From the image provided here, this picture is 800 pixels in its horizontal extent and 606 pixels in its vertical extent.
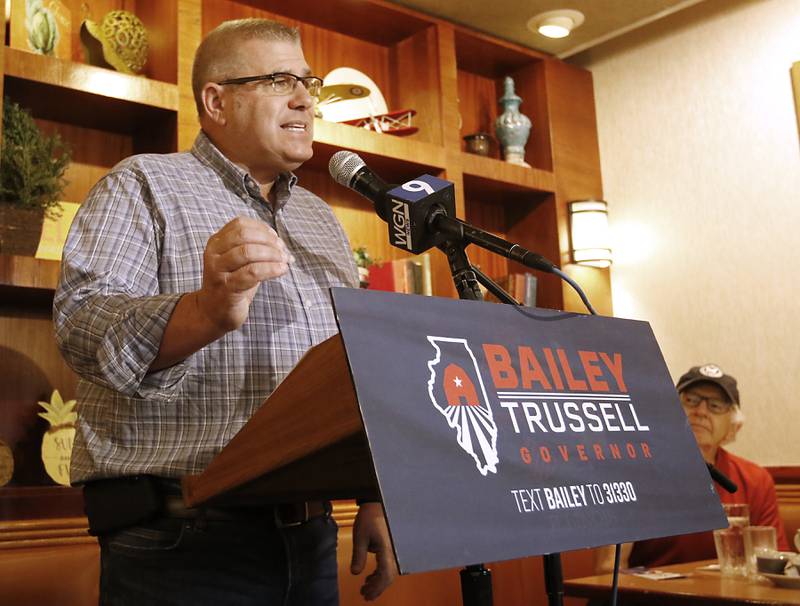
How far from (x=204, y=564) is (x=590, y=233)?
3060mm

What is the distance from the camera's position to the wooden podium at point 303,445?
0.69 m

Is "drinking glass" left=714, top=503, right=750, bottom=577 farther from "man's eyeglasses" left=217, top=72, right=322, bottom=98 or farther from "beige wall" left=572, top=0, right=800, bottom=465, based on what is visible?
"beige wall" left=572, top=0, right=800, bottom=465

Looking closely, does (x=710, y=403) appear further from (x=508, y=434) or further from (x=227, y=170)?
(x=508, y=434)

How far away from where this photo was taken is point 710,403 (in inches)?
112

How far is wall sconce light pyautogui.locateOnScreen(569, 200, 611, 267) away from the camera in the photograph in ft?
12.7

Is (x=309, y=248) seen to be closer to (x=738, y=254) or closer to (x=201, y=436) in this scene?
(x=201, y=436)

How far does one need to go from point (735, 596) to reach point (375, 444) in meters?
1.37

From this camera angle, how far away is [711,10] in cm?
379

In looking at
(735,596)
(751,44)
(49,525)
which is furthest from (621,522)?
(751,44)

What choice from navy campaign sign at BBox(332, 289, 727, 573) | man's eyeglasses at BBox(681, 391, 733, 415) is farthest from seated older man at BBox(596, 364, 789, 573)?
navy campaign sign at BBox(332, 289, 727, 573)

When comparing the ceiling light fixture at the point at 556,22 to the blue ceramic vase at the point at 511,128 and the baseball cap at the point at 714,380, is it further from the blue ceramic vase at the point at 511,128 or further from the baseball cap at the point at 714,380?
the baseball cap at the point at 714,380

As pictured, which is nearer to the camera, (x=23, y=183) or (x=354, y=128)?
(x=23, y=183)

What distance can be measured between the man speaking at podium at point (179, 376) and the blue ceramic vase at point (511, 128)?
2578mm

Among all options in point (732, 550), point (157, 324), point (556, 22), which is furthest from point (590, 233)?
point (157, 324)
